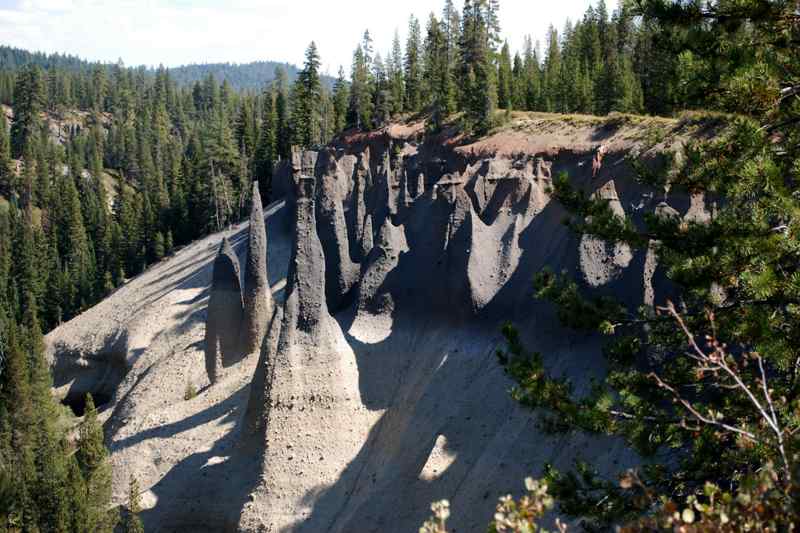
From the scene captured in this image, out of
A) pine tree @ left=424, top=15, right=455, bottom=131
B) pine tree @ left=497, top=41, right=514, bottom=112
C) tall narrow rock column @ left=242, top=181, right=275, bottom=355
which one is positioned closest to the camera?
tall narrow rock column @ left=242, top=181, right=275, bottom=355

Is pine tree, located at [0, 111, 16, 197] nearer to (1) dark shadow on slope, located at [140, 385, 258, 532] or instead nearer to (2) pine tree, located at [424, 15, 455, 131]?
(2) pine tree, located at [424, 15, 455, 131]

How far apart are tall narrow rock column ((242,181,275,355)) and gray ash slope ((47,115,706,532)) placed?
2.62 ft

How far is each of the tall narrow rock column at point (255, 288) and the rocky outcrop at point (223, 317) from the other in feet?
2.08

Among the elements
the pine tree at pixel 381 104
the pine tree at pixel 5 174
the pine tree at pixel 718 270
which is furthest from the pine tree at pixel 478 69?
the pine tree at pixel 5 174

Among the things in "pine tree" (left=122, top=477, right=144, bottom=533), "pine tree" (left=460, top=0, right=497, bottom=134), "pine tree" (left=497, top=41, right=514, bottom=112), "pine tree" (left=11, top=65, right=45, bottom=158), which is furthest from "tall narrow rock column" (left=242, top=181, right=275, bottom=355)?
"pine tree" (left=11, top=65, right=45, bottom=158)

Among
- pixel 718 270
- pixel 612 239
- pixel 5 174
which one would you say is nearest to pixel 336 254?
pixel 612 239

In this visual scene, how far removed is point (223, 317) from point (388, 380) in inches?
310

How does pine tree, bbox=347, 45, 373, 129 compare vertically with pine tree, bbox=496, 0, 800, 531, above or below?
above

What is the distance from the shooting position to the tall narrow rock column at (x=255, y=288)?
87.7ft

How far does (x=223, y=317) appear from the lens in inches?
1097

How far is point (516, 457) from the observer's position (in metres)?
18.0

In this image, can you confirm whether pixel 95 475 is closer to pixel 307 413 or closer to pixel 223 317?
pixel 307 413

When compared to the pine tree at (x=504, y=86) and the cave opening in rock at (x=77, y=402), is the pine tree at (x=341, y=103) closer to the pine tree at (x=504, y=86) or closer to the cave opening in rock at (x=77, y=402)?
the pine tree at (x=504, y=86)

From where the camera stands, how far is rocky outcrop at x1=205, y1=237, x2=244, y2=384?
89.9 feet
